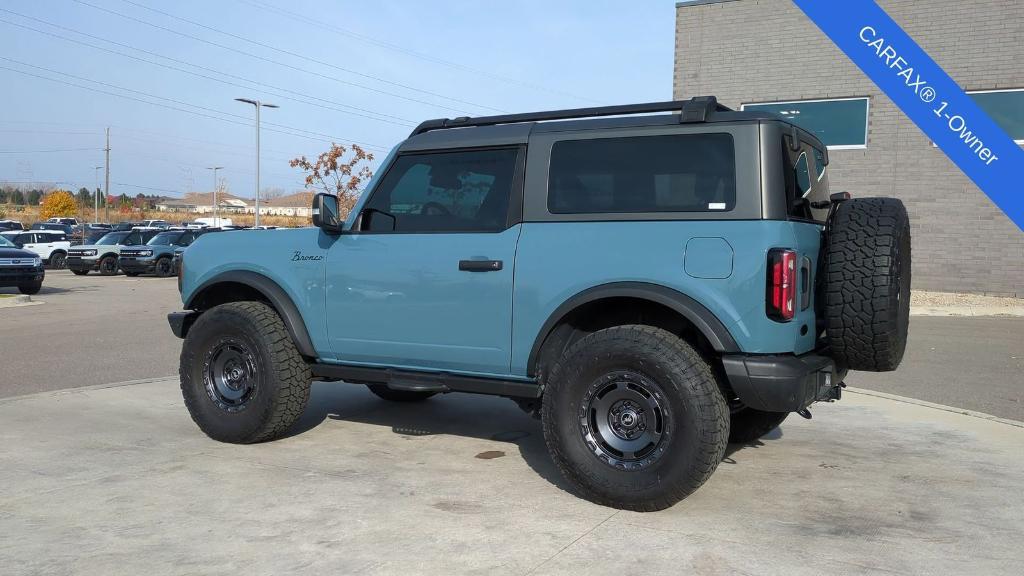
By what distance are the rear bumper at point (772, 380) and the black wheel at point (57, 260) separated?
3499 cm

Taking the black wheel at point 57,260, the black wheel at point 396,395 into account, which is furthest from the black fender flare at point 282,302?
the black wheel at point 57,260

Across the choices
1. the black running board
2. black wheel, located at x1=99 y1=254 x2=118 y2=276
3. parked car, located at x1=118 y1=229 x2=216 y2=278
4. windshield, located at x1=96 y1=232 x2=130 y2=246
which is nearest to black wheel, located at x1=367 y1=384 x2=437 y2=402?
the black running board

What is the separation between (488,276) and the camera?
5.06 m

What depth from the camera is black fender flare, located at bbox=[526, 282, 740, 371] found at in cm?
435

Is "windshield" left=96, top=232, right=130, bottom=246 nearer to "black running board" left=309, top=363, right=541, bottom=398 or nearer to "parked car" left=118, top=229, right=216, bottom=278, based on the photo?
"parked car" left=118, top=229, right=216, bottom=278

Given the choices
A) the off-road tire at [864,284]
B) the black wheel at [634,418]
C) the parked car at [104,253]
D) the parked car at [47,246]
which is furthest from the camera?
the parked car at [47,246]

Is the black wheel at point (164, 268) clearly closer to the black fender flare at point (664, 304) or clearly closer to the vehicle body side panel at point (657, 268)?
the vehicle body side panel at point (657, 268)

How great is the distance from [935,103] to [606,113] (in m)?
17.5

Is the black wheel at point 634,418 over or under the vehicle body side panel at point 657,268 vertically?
under

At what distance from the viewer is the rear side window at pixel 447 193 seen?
526 centimetres

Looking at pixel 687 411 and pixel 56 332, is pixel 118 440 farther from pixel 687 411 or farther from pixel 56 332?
pixel 56 332

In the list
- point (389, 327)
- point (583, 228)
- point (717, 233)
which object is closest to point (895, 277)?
point (717, 233)

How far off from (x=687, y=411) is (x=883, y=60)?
61.1 ft

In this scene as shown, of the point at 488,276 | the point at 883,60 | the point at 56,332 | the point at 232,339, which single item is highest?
the point at 883,60
